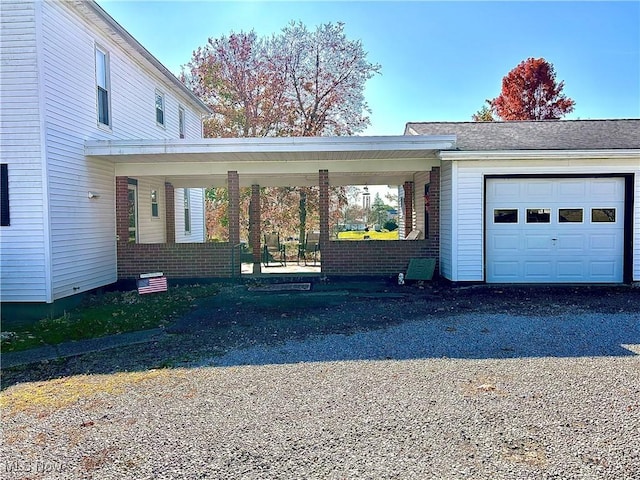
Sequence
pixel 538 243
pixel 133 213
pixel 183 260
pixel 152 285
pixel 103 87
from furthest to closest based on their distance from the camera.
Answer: pixel 133 213 → pixel 183 260 → pixel 538 243 → pixel 103 87 → pixel 152 285

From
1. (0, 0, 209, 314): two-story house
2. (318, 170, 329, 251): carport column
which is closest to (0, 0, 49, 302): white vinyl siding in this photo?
(0, 0, 209, 314): two-story house

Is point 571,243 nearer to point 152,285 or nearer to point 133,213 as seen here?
point 152,285

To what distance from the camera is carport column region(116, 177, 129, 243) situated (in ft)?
38.1

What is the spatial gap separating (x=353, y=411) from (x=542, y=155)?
8.58m

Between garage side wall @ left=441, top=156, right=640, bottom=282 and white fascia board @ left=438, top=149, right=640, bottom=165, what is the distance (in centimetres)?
14

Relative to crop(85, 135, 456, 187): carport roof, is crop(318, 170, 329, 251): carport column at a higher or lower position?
lower

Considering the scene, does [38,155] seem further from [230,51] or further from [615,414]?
[230,51]

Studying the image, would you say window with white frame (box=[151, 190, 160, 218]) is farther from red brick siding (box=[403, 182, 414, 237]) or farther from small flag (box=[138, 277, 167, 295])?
red brick siding (box=[403, 182, 414, 237])

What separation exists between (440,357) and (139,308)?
5907 mm

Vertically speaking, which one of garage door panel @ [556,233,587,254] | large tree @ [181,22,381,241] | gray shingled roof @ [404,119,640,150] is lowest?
garage door panel @ [556,233,587,254]

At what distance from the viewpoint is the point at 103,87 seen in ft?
35.6

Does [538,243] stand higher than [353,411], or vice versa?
[538,243]

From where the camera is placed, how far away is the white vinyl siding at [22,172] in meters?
8.30

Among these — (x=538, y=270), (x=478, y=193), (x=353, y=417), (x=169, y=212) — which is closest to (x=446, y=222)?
(x=478, y=193)
